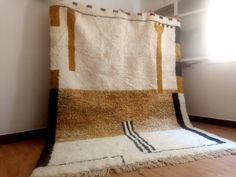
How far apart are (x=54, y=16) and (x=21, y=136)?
0.85 m

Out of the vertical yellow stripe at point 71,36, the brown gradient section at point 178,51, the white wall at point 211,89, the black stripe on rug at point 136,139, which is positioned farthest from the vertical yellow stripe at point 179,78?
the vertical yellow stripe at point 71,36

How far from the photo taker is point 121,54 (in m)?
1.56

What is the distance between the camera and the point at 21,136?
1473mm

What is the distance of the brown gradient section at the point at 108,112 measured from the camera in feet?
4.47

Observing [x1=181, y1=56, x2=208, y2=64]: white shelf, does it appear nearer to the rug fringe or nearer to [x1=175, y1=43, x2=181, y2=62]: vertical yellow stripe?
[x1=175, y1=43, x2=181, y2=62]: vertical yellow stripe

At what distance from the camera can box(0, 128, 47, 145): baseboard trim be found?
4.62ft

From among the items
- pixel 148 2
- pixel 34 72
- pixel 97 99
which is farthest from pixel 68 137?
pixel 148 2

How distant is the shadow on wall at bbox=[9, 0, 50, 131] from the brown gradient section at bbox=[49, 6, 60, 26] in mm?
202

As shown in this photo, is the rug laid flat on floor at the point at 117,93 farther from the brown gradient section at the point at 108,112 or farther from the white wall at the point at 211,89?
the white wall at the point at 211,89

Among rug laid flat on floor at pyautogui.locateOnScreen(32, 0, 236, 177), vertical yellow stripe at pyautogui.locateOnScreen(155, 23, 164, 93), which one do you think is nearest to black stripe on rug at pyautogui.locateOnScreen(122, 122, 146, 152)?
rug laid flat on floor at pyautogui.locateOnScreen(32, 0, 236, 177)

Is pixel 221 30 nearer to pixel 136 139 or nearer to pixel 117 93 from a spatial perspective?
pixel 117 93

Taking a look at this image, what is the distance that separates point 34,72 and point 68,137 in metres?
0.55

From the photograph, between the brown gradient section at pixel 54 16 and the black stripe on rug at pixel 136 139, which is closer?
the black stripe on rug at pixel 136 139

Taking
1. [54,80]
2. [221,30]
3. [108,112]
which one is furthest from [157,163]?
[221,30]
